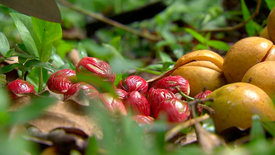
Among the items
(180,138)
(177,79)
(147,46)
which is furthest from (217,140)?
(147,46)

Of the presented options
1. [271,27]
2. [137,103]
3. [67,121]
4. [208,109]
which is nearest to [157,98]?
[137,103]

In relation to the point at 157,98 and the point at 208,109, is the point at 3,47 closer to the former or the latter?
the point at 157,98

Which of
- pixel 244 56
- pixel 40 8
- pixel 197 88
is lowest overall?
pixel 197 88

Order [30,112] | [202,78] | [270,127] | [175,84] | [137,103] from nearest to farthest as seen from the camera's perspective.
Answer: [30,112] < [270,127] < [137,103] < [175,84] < [202,78]

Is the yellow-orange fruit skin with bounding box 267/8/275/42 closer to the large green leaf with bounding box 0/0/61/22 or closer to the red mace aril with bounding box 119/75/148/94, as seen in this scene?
the red mace aril with bounding box 119/75/148/94

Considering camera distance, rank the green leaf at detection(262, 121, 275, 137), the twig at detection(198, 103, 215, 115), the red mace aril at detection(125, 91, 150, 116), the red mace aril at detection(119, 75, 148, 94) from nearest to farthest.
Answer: the green leaf at detection(262, 121, 275, 137) → the twig at detection(198, 103, 215, 115) → the red mace aril at detection(125, 91, 150, 116) → the red mace aril at detection(119, 75, 148, 94)

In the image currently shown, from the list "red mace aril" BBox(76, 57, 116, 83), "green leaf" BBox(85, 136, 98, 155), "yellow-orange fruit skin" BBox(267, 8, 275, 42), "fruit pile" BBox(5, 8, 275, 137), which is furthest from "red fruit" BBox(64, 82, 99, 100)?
"yellow-orange fruit skin" BBox(267, 8, 275, 42)

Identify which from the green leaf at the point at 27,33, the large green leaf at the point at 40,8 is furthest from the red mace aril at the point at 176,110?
the green leaf at the point at 27,33
